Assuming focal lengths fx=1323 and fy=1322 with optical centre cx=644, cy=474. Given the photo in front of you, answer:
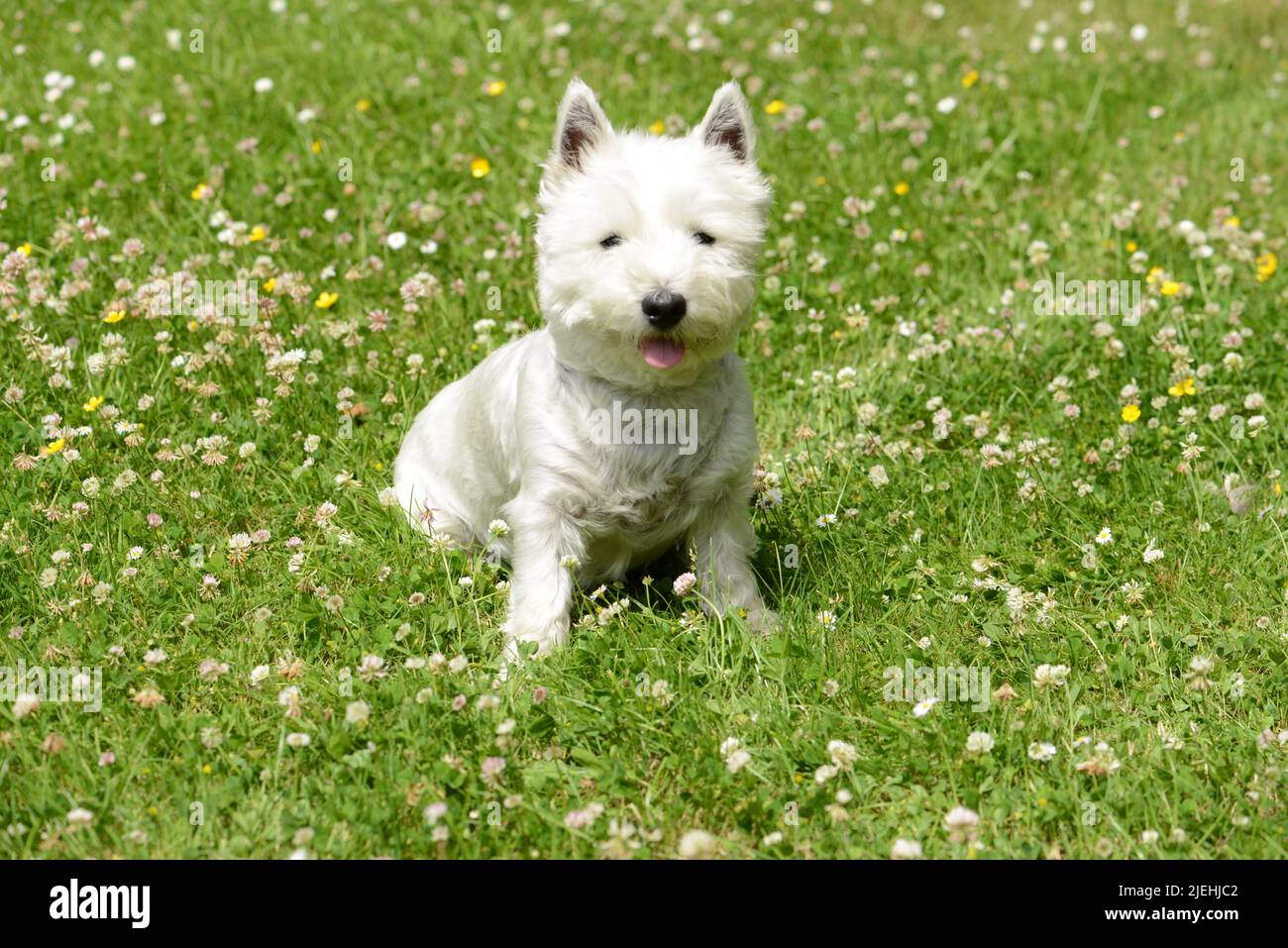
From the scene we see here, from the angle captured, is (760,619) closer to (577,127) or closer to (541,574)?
(541,574)

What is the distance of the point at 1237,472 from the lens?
5754 mm

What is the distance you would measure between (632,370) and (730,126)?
98 cm

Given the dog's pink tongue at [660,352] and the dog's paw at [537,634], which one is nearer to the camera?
the dog's pink tongue at [660,352]

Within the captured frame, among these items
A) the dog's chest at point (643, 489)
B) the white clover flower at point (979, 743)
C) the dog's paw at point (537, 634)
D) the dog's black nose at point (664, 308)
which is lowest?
the white clover flower at point (979, 743)

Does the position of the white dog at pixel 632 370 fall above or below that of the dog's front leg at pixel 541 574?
above

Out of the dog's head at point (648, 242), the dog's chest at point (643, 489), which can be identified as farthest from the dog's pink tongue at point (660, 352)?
the dog's chest at point (643, 489)

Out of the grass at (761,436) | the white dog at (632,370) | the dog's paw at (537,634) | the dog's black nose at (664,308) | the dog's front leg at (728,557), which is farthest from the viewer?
the dog's front leg at (728,557)

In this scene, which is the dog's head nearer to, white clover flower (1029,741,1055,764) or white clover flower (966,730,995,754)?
white clover flower (966,730,995,754)

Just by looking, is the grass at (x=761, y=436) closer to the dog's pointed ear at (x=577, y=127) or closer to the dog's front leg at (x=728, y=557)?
the dog's front leg at (x=728, y=557)

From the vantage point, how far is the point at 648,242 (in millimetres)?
4496

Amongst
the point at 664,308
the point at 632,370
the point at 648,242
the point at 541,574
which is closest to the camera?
the point at 664,308

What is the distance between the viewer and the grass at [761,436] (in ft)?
13.0

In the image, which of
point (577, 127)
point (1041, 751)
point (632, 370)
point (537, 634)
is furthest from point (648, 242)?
point (1041, 751)

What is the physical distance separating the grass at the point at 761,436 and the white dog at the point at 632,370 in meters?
0.30
